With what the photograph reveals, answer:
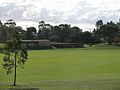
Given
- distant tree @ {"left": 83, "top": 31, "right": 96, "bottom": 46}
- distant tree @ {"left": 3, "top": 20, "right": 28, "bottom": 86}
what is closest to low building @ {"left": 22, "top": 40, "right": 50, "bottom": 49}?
distant tree @ {"left": 83, "top": 31, "right": 96, "bottom": 46}

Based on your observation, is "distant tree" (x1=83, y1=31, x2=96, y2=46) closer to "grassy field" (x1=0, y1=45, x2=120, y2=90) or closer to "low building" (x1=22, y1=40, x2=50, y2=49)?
"low building" (x1=22, y1=40, x2=50, y2=49)

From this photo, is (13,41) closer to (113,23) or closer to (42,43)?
(42,43)

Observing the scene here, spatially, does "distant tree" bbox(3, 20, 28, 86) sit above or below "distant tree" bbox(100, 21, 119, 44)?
below

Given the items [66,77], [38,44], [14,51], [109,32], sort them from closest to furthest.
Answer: [14,51]
[66,77]
[38,44]
[109,32]

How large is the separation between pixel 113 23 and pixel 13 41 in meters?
162

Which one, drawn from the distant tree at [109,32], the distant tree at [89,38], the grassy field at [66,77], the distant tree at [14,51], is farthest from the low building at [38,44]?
the distant tree at [14,51]

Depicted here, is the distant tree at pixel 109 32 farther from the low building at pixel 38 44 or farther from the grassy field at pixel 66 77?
the grassy field at pixel 66 77

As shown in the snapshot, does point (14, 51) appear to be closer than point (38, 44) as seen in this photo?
Yes

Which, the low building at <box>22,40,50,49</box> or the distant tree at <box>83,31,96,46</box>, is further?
the distant tree at <box>83,31,96,46</box>

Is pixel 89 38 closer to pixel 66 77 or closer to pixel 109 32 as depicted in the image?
pixel 109 32

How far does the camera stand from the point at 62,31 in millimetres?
198375

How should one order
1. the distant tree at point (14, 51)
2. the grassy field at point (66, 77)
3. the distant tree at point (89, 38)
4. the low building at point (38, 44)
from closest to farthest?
1. the grassy field at point (66, 77)
2. the distant tree at point (14, 51)
3. the low building at point (38, 44)
4. the distant tree at point (89, 38)

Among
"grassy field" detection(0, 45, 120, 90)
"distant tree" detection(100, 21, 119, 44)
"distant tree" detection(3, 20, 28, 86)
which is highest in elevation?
"distant tree" detection(100, 21, 119, 44)

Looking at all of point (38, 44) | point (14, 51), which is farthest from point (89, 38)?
point (14, 51)
